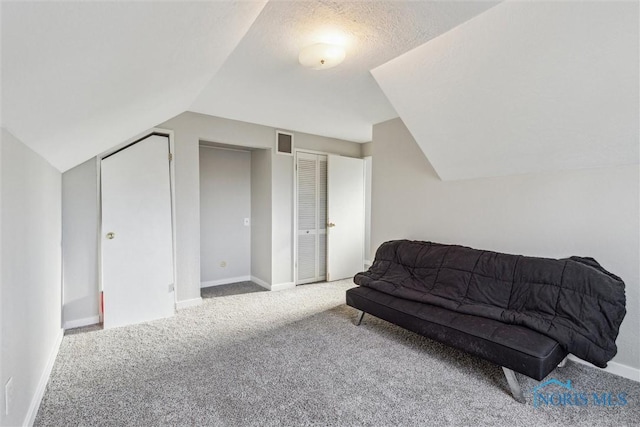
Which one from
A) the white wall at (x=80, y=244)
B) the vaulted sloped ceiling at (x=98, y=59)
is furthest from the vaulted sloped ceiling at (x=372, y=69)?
the white wall at (x=80, y=244)

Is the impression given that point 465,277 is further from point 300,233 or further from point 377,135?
point 300,233

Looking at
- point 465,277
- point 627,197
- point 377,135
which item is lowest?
point 465,277

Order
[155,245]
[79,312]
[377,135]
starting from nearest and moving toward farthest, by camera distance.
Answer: [79,312] → [155,245] → [377,135]

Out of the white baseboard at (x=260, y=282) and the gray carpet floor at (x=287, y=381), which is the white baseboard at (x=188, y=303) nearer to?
the gray carpet floor at (x=287, y=381)

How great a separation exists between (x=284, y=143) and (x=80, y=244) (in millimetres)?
2612

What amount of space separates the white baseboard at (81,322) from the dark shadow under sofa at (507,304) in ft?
8.49

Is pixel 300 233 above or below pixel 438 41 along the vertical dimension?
below

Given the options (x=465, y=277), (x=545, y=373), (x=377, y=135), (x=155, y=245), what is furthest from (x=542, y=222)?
(x=155, y=245)

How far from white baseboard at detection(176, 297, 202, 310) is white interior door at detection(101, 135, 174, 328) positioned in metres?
0.23

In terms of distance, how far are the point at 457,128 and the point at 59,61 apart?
2.54 metres

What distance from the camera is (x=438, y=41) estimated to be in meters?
1.98

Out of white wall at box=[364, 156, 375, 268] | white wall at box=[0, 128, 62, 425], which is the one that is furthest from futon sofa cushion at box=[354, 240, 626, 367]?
white wall at box=[0, 128, 62, 425]

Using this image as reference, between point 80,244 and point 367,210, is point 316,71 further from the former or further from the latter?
point 367,210

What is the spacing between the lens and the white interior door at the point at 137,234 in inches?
117
